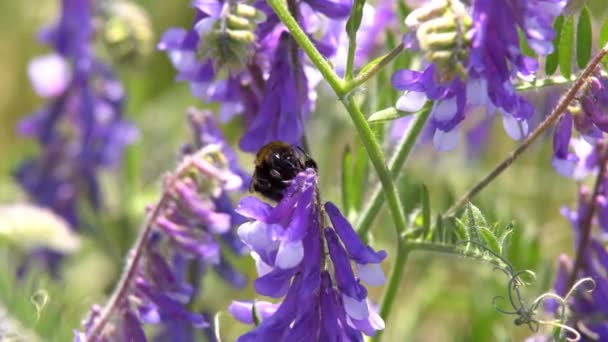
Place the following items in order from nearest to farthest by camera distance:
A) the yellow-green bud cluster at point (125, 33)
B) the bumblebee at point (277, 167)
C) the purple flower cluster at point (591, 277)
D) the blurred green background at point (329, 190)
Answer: the bumblebee at point (277, 167) < the purple flower cluster at point (591, 277) < the blurred green background at point (329, 190) < the yellow-green bud cluster at point (125, 33)

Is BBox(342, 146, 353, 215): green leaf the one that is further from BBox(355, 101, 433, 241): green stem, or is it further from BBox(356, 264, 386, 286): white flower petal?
BBox(356, 264, 386, 286): white flower petal

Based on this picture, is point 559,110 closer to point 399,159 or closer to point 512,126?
point 512,126

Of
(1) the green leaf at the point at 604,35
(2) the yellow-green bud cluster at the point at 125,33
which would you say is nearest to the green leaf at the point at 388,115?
(1) the green leaf at the point at 604,35

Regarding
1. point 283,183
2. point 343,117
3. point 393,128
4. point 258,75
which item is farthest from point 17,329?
point 343,117

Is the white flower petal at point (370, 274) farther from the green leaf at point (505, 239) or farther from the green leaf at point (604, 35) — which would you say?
the green leaf at point (604, 35)

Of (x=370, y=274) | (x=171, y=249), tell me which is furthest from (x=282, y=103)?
(x=370, y=274)

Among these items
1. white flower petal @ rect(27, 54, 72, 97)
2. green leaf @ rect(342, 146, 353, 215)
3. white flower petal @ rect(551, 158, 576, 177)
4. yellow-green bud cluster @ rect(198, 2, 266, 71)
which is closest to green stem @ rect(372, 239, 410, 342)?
green leaf @ rect(342, 146, 353, 215)

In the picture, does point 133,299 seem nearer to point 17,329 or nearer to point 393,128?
point 17,329
